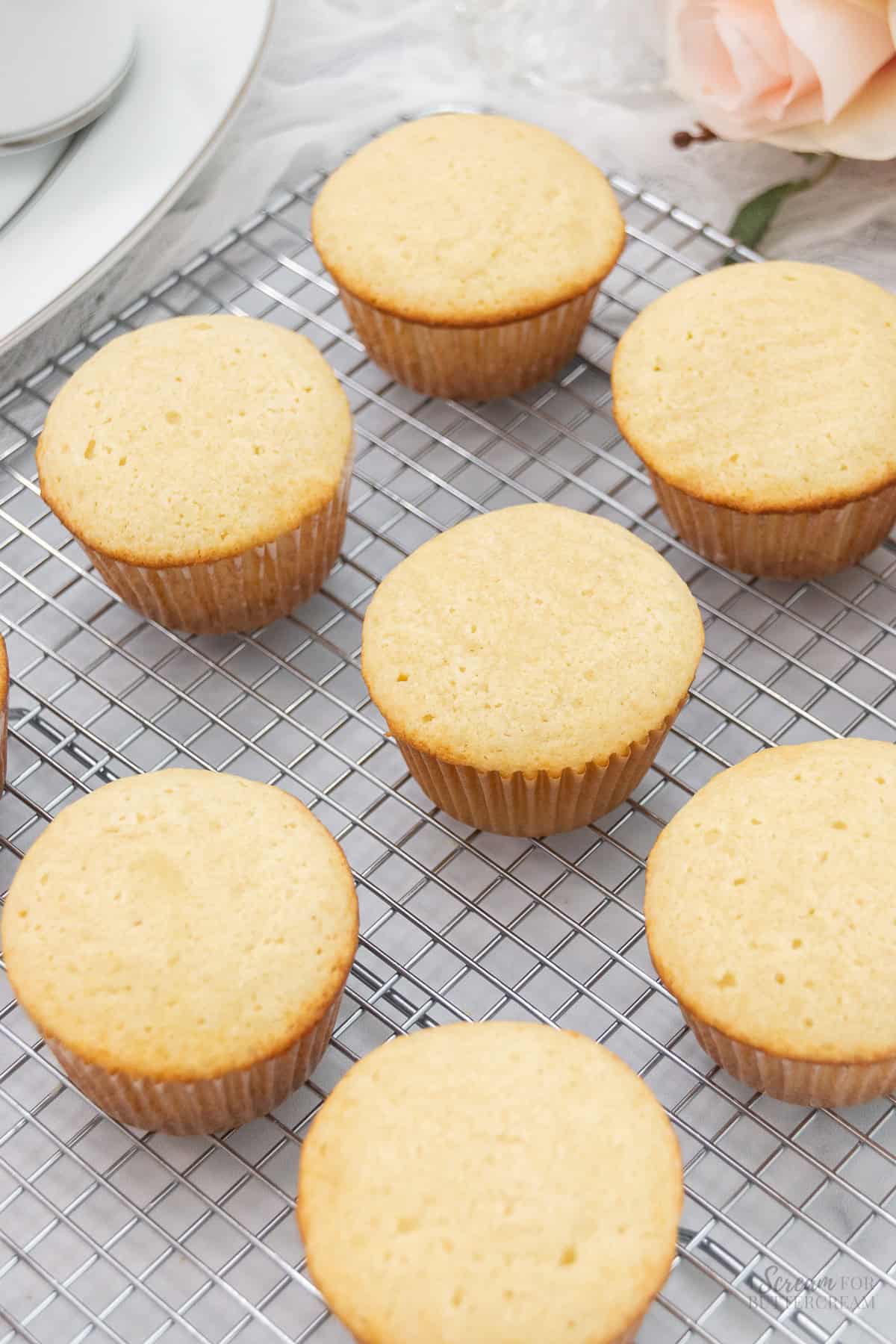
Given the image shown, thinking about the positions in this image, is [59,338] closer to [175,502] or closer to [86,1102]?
[175,502]

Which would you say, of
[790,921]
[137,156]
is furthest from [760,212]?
[790,921]

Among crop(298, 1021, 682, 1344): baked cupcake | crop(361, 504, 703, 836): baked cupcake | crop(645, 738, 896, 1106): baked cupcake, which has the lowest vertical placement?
crop(645, 738, 896, 1106): baked cupcake

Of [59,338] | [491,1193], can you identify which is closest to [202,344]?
[59,338]

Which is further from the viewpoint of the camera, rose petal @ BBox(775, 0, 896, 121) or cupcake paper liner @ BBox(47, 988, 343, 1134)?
rose petal @ BBox(775, 0, 896, 121)

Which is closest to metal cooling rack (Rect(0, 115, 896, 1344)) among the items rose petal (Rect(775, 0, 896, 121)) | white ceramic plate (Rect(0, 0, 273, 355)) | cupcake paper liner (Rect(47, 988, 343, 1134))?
cupcake paper liner (Rect(47, 988, 343, 1134))

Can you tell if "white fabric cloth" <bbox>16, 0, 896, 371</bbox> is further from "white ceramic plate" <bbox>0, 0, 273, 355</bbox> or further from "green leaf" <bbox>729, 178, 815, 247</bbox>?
"white ceramic plate" <bbox>0, 0, 273, 355</bbox>

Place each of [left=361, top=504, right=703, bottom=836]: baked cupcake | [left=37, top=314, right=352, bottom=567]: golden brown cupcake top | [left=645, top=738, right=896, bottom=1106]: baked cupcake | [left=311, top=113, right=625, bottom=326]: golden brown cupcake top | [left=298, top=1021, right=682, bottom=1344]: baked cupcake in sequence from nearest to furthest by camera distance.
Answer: [left=298, top=1021, right=682, bottom=1344]: baked cupcake → [left=645, top=738, right=896, bottom=1106]: baked cupcake → [left=361, top=504, right=703, bottom=836]: baked cupcake → [left=37, top=314, right=352, bottom=567]: golden brown cupcake top → [left=311, top=113, right=625, bottom=326]: golden brown cupcake top

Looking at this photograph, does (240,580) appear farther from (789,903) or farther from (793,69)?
(793,69)

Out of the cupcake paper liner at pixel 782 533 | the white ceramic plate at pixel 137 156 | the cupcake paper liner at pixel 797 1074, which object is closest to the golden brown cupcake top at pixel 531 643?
the cupcake paper liner at pixel 782 533
